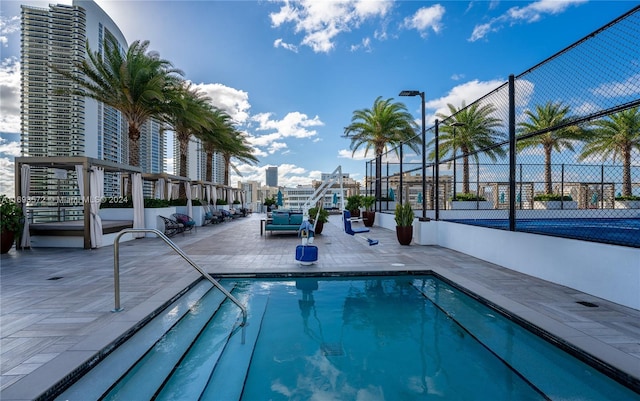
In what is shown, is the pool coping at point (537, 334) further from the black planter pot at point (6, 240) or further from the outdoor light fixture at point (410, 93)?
the black planter pot at point (6, 240)

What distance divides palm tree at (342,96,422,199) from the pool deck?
12502mm

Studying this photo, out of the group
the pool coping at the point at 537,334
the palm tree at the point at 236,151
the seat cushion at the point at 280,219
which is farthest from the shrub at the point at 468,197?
the palm tree at the point at 236,151

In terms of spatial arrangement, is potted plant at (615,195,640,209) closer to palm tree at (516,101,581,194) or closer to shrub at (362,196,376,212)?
palm tree at (516,101,581,194)

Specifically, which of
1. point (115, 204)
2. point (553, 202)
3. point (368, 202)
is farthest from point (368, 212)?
point (115, 204)

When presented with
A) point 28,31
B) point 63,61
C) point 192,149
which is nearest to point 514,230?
point 63,61

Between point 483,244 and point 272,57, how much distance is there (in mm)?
14852

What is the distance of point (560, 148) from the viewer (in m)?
9.88

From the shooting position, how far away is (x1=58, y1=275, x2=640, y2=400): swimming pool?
99.3 inches

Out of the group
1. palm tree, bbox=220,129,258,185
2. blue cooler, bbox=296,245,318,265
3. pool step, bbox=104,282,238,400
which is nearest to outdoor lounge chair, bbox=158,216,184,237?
blue cooler, bbox=296,245,318,265

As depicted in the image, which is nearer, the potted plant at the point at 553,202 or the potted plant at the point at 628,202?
the potted plant at the point at 628,202

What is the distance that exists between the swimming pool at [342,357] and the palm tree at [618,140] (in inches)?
340

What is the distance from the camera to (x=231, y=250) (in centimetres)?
831

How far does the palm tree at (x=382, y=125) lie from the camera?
19.3m

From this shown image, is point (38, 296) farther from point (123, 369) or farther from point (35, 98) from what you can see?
point (35, 98)
